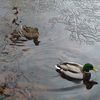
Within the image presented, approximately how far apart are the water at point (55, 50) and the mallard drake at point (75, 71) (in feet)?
0.47

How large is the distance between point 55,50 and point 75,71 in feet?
3.94

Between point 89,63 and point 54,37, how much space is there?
1670mm

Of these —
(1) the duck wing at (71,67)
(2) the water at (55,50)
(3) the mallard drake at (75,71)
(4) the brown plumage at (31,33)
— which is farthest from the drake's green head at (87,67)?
(4) the brown plumage at (31,33)

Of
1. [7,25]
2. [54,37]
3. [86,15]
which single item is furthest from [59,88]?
[86,15]

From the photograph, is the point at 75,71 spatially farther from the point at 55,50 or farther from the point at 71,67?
the point at 55,50

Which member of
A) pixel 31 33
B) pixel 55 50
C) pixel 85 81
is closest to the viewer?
pixel 85 81

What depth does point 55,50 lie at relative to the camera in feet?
25.6

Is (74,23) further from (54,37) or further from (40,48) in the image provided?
(40,48)

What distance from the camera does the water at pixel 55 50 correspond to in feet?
21.0

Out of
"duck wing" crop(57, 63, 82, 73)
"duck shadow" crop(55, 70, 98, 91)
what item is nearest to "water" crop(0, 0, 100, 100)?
"duck shadow" crop(55, 70, 98, 91)

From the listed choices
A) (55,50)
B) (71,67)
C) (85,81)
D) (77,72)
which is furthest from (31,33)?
(85,81)

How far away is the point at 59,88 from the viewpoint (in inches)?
253

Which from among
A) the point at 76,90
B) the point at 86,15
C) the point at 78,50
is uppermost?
the point at 86,15

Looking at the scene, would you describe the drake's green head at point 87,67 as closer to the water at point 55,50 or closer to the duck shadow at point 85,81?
the duck shadow at point 85,81
